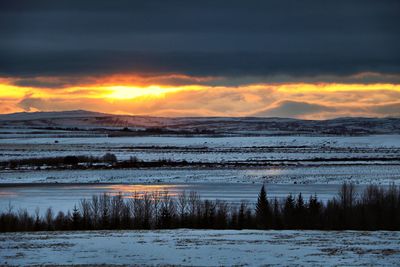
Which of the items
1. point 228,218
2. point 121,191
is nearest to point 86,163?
point 121,191

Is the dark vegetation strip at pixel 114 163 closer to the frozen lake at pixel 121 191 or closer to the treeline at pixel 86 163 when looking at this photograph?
the treeline at pixel 86 163

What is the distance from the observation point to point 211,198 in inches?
1499

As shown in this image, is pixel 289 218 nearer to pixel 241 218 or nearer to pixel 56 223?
pixel 241 218

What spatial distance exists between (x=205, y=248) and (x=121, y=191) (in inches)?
901

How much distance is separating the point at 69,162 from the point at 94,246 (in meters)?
47.4

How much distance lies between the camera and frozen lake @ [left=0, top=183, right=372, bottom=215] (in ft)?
123

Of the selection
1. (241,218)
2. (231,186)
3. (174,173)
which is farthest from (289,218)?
(174,173)

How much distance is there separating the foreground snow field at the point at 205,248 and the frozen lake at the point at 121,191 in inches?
485

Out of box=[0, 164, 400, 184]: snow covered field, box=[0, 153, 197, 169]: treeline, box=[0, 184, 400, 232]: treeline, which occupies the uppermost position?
box=[0, 153, 197, 169]: treeline

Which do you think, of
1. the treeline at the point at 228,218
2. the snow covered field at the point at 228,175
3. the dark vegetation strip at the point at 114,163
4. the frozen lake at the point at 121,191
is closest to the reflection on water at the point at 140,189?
the frozen lake at the point at 121,191

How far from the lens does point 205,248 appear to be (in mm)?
20594

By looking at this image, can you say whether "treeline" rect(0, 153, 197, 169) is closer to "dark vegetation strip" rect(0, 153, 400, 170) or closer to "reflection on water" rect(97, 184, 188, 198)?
"dark vegetation strip" rect(0, 153, 400, 170)

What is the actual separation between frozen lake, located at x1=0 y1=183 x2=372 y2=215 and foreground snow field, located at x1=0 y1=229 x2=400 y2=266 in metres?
12.3

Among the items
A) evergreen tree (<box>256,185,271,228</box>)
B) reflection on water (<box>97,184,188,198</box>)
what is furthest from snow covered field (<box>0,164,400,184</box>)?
evergreen tree (<box>256,185,271,228</box>)
